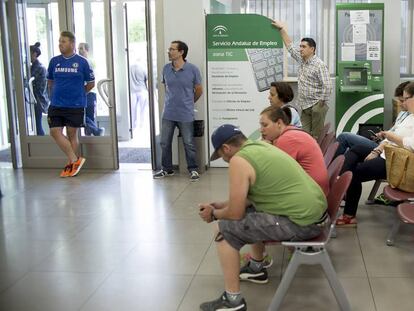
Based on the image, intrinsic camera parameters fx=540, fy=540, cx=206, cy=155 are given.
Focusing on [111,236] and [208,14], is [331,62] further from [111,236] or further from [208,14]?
[111,236]

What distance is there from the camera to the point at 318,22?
8.12 metres

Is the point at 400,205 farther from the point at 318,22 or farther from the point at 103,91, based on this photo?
the point at 318,22

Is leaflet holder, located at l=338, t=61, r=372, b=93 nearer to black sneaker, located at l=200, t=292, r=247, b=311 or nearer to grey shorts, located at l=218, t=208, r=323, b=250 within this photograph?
grey shorts, located at l=218, t=208, r=323, b=250

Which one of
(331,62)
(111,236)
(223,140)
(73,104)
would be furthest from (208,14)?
(223,140)

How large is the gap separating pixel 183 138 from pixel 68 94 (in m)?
1.40

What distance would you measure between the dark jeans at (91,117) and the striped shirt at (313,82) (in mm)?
2469

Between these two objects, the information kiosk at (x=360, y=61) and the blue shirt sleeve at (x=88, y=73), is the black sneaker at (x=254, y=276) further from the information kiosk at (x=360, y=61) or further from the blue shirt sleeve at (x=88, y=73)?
the information kiosk at (x=360, y=61)

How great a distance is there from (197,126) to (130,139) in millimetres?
2480

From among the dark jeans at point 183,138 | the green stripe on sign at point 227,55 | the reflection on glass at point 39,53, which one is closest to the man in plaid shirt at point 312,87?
the green stripe on sign at point 227,55

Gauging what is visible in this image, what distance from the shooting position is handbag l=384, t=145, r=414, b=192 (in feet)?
11.7

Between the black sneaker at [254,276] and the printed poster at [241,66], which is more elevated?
the printed poster at [241,66]

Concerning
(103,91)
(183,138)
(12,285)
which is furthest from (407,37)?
(12,285)

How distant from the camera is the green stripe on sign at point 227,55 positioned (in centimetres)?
620

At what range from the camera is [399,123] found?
413cm
